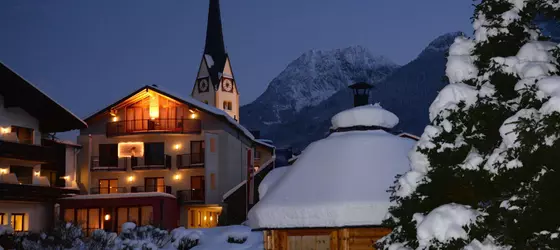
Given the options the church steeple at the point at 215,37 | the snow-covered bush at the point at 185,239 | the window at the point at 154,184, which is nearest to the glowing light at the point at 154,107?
the window at the point at 154,184

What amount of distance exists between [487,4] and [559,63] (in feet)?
5.22

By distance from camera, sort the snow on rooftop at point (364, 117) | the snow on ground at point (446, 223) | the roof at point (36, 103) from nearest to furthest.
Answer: the snow on ground at point (446, 223) < the snow on rooftop at point (364, 117) < the roof at point (36, 103)

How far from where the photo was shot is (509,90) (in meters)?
11.0

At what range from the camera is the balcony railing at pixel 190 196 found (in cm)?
5194

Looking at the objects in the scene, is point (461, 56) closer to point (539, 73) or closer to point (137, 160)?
point (539, 73)

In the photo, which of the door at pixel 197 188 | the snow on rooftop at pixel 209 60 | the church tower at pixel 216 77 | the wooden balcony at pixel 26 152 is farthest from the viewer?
the snow on rooftop at pixel 209 60

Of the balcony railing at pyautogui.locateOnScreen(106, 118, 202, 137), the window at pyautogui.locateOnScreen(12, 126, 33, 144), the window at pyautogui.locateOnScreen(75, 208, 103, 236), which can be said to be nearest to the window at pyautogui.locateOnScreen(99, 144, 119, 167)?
the balcony railing at pyautogui.locateOnScreen(106, 118, 202, 137)

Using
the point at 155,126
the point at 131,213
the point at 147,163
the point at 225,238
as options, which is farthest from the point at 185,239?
the point at 155,126

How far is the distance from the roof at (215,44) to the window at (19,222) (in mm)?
48714

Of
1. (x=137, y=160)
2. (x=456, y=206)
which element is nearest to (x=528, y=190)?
Answer: (x=456, y=206)

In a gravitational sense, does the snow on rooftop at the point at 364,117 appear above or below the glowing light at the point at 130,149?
below

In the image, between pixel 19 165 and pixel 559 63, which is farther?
pixel 19 165

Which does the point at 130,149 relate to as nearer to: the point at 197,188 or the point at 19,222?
the point at 197,188

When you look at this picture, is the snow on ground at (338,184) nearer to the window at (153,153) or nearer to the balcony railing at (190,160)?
the balcony railing at (190,160)
